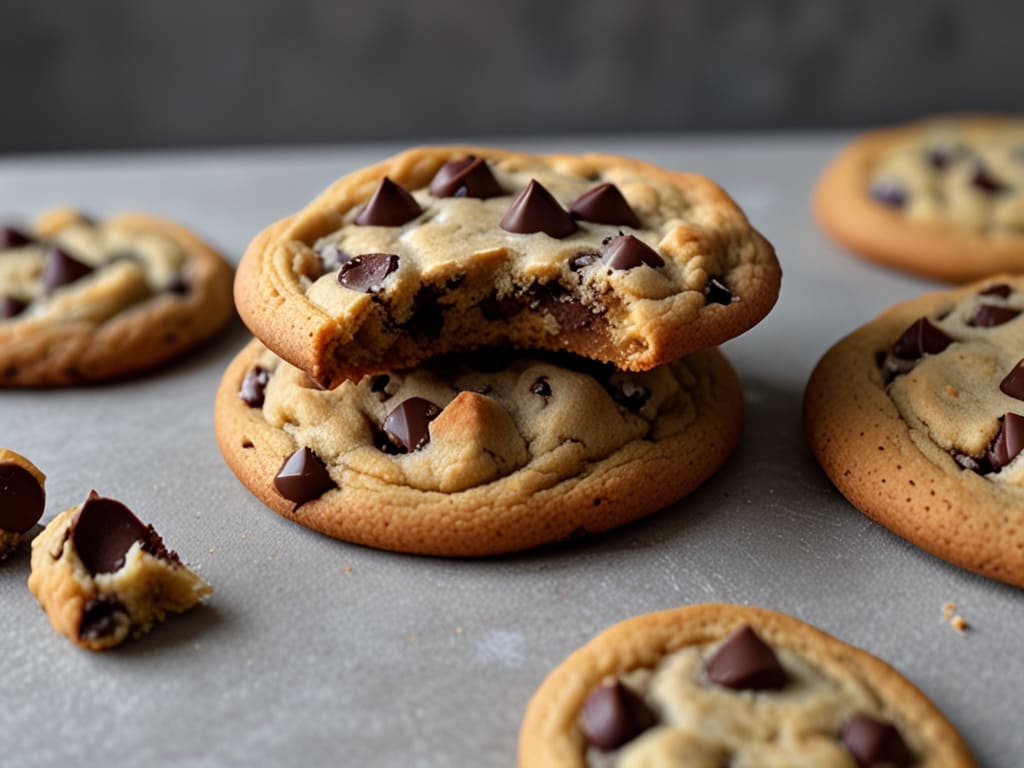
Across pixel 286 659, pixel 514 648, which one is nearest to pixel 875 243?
pixel 514 648

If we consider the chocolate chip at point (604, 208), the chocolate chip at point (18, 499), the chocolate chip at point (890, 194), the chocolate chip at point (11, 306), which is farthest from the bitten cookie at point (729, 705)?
the chocolate chip at point (890, 194)

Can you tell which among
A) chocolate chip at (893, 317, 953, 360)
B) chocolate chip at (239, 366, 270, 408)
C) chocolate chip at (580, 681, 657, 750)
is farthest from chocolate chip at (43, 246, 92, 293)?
chocolate chip at (893, 317, 953, 360)

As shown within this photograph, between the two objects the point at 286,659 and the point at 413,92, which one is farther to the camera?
the point at 413,92

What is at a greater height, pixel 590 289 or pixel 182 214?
pixel 590 289

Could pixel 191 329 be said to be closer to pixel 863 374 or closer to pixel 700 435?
pixel 700 435

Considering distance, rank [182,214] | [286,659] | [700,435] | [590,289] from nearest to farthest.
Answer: [286,659] → [590,289] → [700,435] → [182,214]

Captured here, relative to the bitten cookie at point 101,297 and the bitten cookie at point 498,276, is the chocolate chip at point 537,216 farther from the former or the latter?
the bitten cookie at point 101,297

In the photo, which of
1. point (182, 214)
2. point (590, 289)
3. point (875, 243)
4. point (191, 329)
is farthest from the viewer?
point (182, 214)
